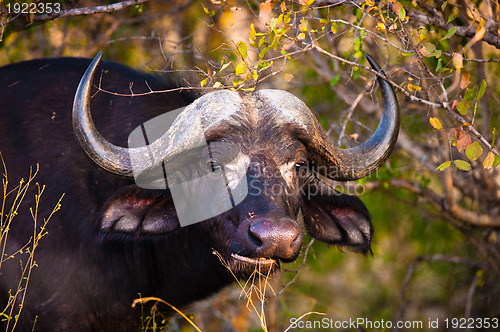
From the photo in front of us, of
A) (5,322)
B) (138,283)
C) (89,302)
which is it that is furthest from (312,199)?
(5,322)

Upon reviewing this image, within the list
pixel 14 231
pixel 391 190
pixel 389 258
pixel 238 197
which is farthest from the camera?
pixel 389 258

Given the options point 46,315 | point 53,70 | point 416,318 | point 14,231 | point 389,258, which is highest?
point 53,70

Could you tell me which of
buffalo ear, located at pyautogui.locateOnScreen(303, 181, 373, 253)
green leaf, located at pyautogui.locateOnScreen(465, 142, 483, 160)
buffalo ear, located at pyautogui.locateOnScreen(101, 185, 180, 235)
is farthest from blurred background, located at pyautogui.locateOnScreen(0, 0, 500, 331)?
buffalo ear, located at pyautogui.locateOnScreen(101, 185, 180, 235)

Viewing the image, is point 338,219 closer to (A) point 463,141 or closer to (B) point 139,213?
(A) point 463,141

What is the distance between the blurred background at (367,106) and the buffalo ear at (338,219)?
0.13 m

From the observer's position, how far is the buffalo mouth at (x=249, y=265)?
3219 millimetres

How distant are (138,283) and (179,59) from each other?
3.17 meters

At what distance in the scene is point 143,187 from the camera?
3652 mm

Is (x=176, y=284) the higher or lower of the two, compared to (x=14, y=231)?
lower

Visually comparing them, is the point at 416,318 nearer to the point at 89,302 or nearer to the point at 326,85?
the point at 326,85

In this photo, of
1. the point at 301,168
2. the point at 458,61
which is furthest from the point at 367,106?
the point at 458,61

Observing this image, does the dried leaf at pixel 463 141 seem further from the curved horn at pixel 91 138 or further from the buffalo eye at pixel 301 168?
the curved horn at pixel 91 138

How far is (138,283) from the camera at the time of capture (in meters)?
3.96

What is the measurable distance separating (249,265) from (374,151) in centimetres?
123
